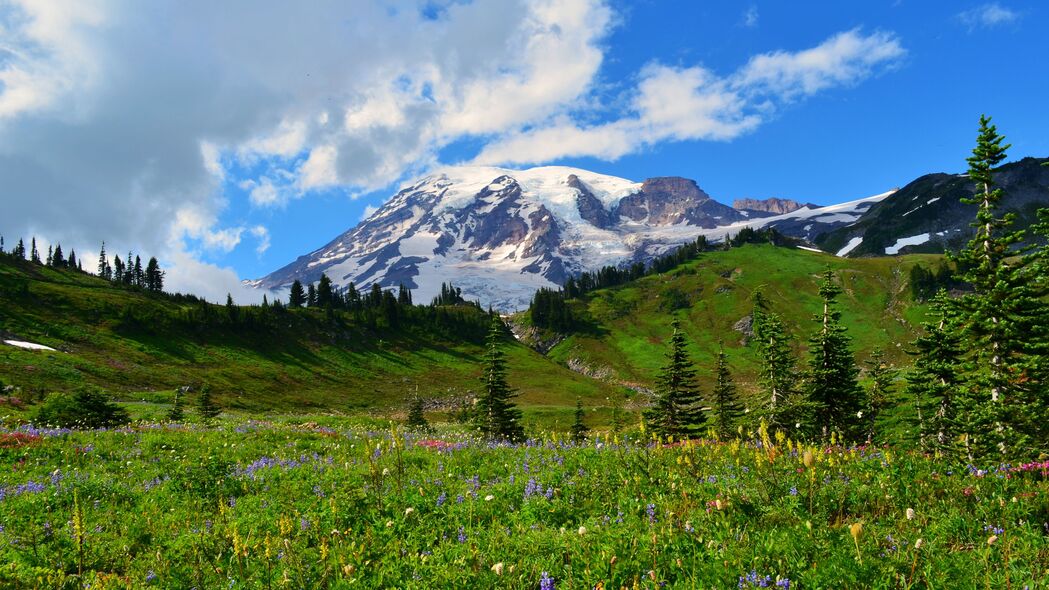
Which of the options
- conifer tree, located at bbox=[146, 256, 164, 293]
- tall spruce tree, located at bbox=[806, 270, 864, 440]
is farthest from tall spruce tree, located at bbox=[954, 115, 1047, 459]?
conifer tree, located at bbox=[146, 256, 164, 293]

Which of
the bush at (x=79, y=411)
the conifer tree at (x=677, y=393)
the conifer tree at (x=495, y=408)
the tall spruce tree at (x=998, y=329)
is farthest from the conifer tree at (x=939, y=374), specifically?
the bush at (x=79, y=411)

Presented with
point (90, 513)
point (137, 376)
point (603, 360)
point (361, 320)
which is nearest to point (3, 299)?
point (137, 376)

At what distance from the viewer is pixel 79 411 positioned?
21.2 m

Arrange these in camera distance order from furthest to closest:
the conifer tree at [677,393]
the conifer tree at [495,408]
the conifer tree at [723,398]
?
the conifer tree at [723,398] < the conifer tree at [495,408] < the conifer tree at [677,393]

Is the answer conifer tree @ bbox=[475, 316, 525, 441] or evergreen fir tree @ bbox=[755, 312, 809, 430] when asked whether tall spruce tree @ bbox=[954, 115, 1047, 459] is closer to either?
evergreen fir tree @ bbox=[755, 312, 809, 430]

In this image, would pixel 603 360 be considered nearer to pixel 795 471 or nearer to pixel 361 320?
pixel 361 320

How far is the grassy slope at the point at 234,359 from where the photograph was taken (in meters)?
72.1

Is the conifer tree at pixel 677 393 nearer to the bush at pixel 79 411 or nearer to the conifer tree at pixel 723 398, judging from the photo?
the conifer tree at pixel 723 398

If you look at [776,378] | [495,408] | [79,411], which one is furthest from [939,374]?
[79,411]

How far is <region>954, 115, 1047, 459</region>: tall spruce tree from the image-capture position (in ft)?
70.2

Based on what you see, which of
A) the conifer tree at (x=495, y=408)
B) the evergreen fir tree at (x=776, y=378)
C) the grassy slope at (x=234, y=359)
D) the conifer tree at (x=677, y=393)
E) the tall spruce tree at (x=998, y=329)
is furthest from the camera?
the grassy slope at (x=234, y=359)

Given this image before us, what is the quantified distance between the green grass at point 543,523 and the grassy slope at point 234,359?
58.0m

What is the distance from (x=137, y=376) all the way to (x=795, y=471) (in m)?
90.1

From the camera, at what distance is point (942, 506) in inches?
247
